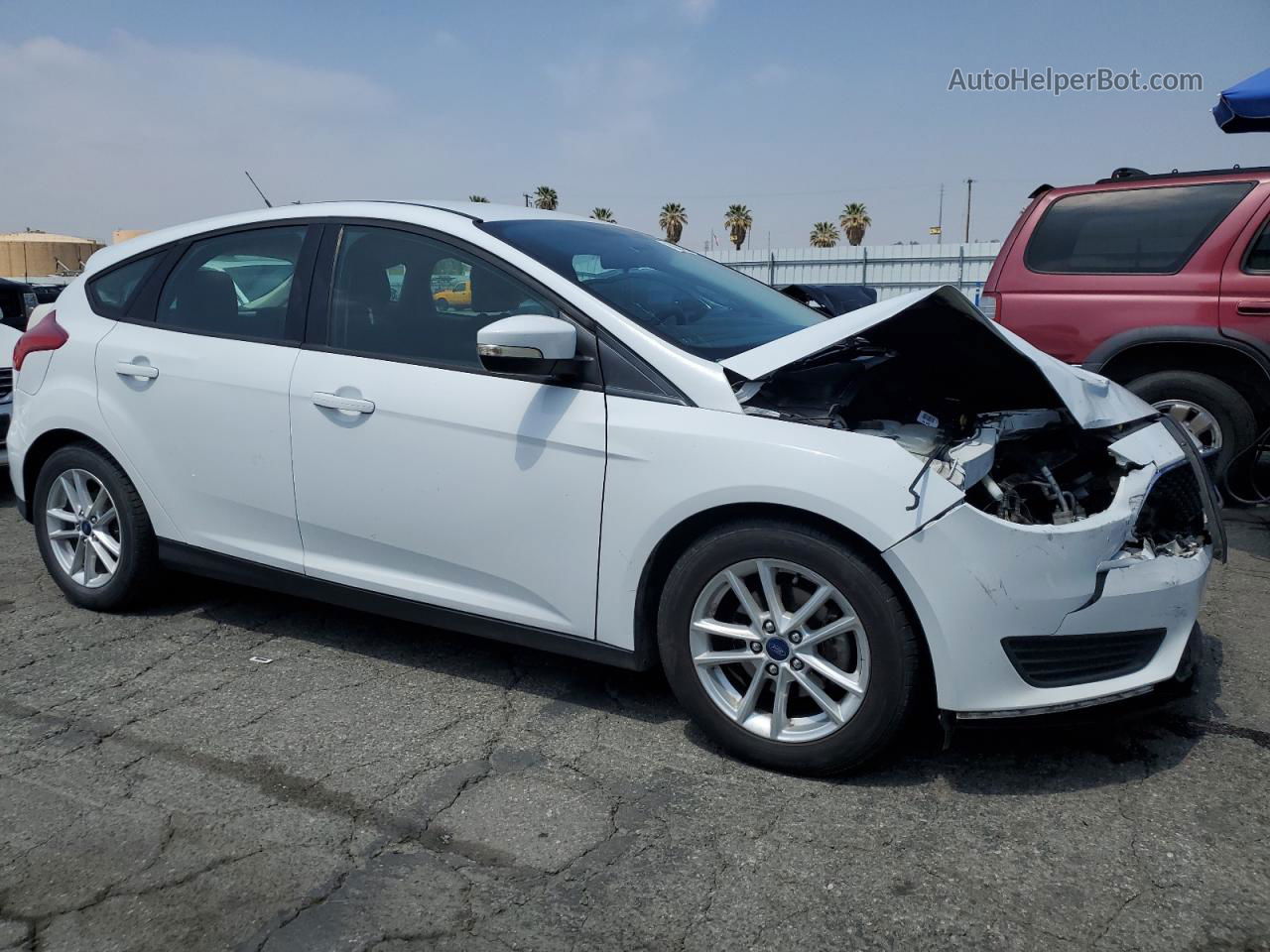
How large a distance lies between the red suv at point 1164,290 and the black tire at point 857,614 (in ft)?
12.4

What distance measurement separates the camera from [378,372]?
3.47 metres

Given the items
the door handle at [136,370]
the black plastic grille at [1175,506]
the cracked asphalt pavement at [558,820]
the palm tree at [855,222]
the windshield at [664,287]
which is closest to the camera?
the cracked asphalt pavement at [558,820]

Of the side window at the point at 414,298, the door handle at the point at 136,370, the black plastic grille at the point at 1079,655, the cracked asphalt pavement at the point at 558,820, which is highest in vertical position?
the side window at the point at 414,298

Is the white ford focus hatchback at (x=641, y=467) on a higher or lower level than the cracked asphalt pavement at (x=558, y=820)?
higher

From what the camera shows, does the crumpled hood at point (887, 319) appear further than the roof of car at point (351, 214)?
No

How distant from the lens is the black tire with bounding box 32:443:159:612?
4.12 meters

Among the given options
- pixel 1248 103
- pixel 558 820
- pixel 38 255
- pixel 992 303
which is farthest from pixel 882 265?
pixel 38 255

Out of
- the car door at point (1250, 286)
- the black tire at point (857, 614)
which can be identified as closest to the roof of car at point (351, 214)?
the black tire at point (857, 614)

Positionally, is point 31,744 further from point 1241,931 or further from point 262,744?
point 1241,931

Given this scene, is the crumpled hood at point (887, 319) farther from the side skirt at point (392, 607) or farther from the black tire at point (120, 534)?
the black tire at point (120, 534)

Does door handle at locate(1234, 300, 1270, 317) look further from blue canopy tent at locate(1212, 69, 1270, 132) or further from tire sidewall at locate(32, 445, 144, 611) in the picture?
tire sidewall at locate(32, 445, 144, 611)

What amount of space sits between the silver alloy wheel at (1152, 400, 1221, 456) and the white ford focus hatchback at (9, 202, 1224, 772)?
9.16ft

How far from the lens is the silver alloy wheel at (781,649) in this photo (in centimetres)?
282

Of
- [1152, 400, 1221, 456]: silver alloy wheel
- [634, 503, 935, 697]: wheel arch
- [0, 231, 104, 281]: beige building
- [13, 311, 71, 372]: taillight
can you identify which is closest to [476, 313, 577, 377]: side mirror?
[634, 503, 935, 697]: wheel arch
